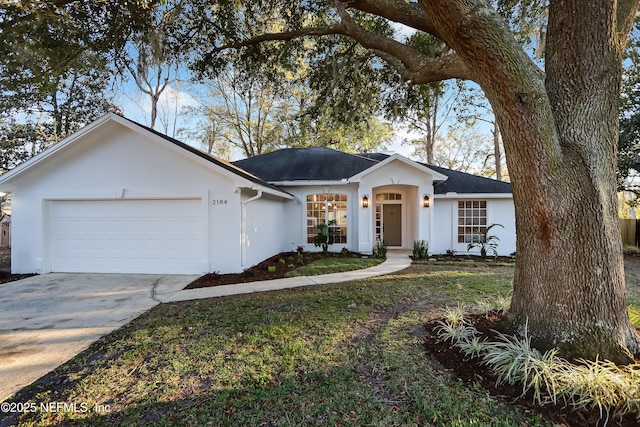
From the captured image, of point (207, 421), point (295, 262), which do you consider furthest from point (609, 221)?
point (295, 262)

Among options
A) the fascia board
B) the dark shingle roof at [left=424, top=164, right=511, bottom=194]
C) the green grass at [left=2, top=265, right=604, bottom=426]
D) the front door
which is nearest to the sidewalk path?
the green grass at [left=2, top=265, right=604, bottom=426]

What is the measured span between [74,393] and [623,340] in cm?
544

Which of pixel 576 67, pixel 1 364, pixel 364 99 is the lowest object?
pixel 1 364

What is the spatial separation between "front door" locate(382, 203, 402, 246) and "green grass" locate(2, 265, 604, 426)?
897cm

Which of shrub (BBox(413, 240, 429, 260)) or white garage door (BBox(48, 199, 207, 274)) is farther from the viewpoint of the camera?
shrub (BBox(413, 240, 429, 260))

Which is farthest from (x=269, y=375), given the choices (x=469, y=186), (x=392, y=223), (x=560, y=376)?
(x=392, y=223)

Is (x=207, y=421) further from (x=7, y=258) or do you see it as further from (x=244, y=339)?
(x=7, y=258)

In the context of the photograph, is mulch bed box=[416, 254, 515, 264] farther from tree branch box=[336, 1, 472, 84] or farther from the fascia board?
tree branch box=[336, 1, 472, 84]

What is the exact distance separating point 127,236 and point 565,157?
9788 millimetres

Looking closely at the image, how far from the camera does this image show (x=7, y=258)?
1166 cm

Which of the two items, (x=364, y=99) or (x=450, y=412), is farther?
(x=364, y=99)

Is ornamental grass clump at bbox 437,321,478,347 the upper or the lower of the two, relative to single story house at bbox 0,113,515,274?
lower

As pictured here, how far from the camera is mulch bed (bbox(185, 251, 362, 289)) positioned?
7.67 meters

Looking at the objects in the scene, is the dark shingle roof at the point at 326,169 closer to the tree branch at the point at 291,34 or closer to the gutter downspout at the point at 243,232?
the gutter downspout at the point at 243,232
